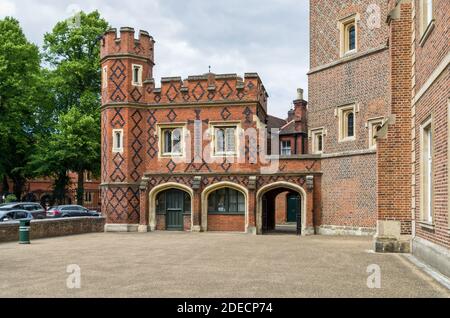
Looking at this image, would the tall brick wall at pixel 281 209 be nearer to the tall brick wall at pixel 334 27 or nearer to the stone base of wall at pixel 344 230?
the stone base of wall at pixel 344 230

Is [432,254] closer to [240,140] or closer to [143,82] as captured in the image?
[240,140]

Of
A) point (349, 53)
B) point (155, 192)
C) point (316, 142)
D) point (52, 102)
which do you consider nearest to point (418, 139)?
point (349, 53)

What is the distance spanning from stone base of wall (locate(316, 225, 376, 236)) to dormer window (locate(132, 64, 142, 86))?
36.0 ft

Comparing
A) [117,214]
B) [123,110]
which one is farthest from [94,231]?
[123,110]

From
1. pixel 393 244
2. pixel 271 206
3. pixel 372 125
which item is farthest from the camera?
pixel 271 206

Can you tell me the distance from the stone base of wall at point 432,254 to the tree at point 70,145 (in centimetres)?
2260

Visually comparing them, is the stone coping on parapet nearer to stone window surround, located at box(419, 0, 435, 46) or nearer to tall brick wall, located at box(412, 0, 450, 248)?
tall brick wall, located at box(412, 0, 450, 248)

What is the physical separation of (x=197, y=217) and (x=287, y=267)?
13.2 meters

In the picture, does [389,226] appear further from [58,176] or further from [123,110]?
[58,176]

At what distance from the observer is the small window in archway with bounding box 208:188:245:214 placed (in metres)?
24.3

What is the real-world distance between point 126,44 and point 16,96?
1064 centimetres

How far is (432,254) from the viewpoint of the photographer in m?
11.0

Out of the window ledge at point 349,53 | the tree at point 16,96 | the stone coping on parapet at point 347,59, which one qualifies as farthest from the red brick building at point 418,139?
the tree at point 16,96

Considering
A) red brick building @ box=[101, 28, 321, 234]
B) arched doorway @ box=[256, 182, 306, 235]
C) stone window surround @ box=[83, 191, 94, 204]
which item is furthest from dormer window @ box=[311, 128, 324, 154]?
stone window surround @ box=[83, 191, 94, 204]
